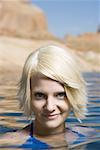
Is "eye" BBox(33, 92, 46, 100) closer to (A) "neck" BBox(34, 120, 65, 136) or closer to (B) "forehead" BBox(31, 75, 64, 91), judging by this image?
(B) "forehead" BBox(31, 75, 64, 91)

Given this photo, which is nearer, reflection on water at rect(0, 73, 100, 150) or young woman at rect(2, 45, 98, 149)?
young woman at rect(2, 45, 98, 149)

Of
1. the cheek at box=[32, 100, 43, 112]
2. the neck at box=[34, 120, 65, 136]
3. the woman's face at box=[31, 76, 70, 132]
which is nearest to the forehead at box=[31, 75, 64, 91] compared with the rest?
the woman's face at box=[31, 76, 70, 132]

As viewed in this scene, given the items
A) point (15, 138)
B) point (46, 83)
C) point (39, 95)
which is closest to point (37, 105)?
point (39, 95)

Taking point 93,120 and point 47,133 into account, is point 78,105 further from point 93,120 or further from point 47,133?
point 93,120

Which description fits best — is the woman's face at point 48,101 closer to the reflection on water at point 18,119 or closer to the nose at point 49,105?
the nose at point 49,105

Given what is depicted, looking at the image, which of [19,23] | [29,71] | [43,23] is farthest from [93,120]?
[43,23]

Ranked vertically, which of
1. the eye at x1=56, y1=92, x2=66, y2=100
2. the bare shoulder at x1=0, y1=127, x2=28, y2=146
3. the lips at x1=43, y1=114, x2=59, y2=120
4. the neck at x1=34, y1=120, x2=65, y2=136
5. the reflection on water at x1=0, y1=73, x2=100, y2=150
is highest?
the eye at x1=56, y1=92, x2=66, y2=100

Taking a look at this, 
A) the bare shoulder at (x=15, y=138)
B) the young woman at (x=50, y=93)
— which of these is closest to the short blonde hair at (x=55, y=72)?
the young woman at (x=50, y=93)

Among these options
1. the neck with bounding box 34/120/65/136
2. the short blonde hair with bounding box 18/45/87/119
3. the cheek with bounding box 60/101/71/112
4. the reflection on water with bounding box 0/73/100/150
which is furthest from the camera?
the reflection on water with bounding box 0/73/100/150

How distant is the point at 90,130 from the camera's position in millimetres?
4164

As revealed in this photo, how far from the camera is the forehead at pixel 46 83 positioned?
3.06 m

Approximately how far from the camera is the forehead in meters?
3.06

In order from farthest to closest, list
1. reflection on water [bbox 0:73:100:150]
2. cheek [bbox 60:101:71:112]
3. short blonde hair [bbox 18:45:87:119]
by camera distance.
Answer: reflection on water [bbox 0:73:100:150] → cheek [bbox 60:101:71:112] → short blonde hair [bbox 18:45:87:119]

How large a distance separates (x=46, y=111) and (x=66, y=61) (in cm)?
38
